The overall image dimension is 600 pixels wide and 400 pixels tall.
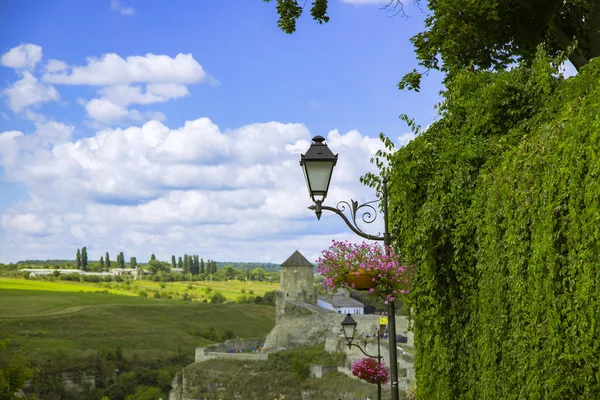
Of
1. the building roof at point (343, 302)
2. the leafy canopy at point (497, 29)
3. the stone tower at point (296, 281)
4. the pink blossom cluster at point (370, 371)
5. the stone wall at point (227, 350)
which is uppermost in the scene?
the leafy canopy at point (497, 29)

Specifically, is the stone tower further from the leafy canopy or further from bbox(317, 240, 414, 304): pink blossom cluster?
bbox(317, 240, 414, 304): pink blossom cluster

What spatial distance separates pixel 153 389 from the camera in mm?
86625

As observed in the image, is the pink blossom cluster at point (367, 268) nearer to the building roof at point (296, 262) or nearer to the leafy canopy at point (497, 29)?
the leafy canopy at point (497, 29)

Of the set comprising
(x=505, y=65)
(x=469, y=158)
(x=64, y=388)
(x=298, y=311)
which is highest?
(x=505, y=65)

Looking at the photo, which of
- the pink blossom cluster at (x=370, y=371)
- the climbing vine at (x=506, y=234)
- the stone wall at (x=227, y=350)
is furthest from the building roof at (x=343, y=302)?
the climbing vine at (x=506, y=234)

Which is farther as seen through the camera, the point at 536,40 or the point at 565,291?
the point at 536,40

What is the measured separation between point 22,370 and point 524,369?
18168 millimetres

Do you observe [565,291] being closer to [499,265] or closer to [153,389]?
[499,265]

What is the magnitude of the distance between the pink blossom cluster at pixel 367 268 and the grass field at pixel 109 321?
96.2 meters

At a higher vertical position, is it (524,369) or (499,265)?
(499,265)

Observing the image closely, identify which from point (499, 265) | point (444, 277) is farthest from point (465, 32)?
point (499, 265)

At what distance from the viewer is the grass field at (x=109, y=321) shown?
111 meters

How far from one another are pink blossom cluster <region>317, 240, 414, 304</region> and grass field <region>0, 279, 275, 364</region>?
316 feet

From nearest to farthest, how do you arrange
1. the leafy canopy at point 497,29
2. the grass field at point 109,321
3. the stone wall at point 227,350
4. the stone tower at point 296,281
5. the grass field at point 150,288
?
the leafy canopy at point 497,29 → the stone wall at point 227,350 → the stone tower at point 296,281 → the grass field at point 109,321 → the grass field at point 150,288
